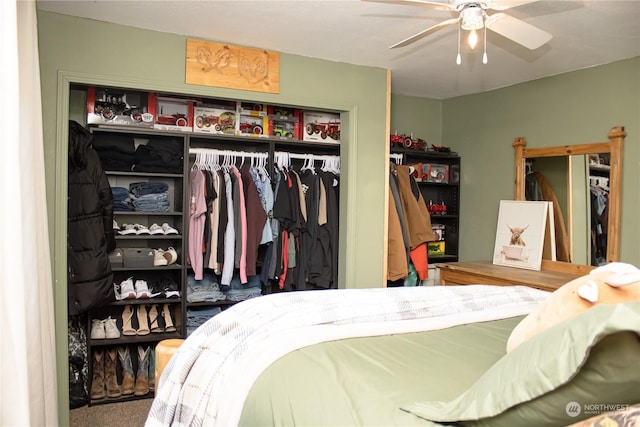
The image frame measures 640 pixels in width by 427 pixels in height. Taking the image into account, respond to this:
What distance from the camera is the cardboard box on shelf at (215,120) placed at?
3639mm

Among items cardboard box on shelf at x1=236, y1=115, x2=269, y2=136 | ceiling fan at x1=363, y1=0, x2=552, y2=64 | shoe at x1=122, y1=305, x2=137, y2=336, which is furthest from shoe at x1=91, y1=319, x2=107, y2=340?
ceiling fan at x1=363, y1=0, x2=552, y2=64

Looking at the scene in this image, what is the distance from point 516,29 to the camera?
7.54 ft

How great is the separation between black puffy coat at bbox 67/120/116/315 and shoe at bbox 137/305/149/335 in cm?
39

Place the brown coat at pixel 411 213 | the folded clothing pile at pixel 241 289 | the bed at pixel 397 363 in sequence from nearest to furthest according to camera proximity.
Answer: the bed at pixel 397 363
the folded clothing pile at pixel 241 289
the brown coat at pixel 411 213

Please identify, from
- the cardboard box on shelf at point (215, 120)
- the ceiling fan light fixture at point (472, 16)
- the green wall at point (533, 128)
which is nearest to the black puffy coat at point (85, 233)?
the cardboard box on shelf at point (215, 120)

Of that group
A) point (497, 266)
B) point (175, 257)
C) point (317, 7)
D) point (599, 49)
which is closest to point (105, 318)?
point (175, 257)

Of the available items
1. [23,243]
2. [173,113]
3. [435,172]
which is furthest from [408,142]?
[23,243]

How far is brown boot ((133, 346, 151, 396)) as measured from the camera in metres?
3.39

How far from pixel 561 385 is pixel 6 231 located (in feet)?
5.08

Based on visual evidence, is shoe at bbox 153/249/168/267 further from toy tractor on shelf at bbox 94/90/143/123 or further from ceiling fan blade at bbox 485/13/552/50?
ceiling fan blade at bbox 485/13/552/50

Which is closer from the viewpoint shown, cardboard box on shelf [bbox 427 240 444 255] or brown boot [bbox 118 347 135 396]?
brown boot [bbox 118 347 135 396]

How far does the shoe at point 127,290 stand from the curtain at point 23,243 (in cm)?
126

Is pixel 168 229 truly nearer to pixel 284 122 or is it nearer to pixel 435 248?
pixel 284 122

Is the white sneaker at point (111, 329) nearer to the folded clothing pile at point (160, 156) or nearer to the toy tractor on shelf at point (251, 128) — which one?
the folded clothing pile at point (160, 156)
